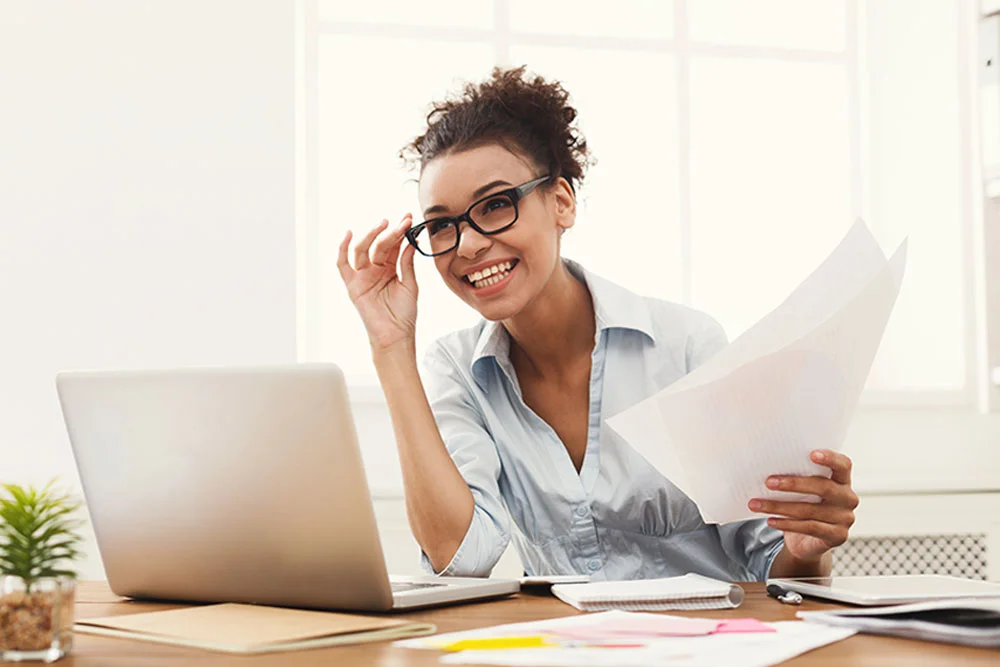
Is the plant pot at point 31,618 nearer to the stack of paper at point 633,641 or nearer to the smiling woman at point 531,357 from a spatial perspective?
the stack of paper at point 633,641

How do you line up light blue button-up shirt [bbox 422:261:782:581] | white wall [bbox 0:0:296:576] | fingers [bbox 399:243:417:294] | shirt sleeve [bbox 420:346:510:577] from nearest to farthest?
shirt sleeve [bbox 420:346:510:577] < light blue button-up shirt [bbox 422:261:782:581] < fingers [bbox 399:243:417:294] < white wall [bbox 0:0:296:576]

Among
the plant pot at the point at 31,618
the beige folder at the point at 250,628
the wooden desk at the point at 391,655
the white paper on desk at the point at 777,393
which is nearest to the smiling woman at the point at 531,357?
the white paper on desk at the point at 777,393

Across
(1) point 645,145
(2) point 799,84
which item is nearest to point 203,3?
(1) point 645,145

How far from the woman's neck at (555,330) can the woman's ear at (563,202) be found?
73mm

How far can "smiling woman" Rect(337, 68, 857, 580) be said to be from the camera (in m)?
1.62

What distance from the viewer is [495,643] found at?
32.3 inches

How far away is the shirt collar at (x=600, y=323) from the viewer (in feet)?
5.68

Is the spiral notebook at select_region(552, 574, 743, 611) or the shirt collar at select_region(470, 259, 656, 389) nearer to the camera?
the spiral notebook at select_region(552, 574, 743, 611)

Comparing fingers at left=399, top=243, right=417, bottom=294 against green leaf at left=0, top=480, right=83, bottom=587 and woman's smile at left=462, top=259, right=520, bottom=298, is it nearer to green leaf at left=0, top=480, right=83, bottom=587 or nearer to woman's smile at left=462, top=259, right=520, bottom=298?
woman's smile at left=462, top=259, right=520, bottom=298

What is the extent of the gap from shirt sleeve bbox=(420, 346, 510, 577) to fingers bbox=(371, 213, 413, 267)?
0.19 metres

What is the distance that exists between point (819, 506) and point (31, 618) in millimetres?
804

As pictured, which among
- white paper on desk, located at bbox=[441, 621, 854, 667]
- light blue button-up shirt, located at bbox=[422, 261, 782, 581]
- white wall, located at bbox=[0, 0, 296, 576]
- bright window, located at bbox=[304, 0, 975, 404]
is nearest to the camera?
white paper on desk, located at bbox=[441, 621, 854, 667]

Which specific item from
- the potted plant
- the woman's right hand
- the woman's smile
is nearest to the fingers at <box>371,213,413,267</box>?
the woman's right hand

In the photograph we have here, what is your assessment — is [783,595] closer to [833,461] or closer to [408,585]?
[833,461]
